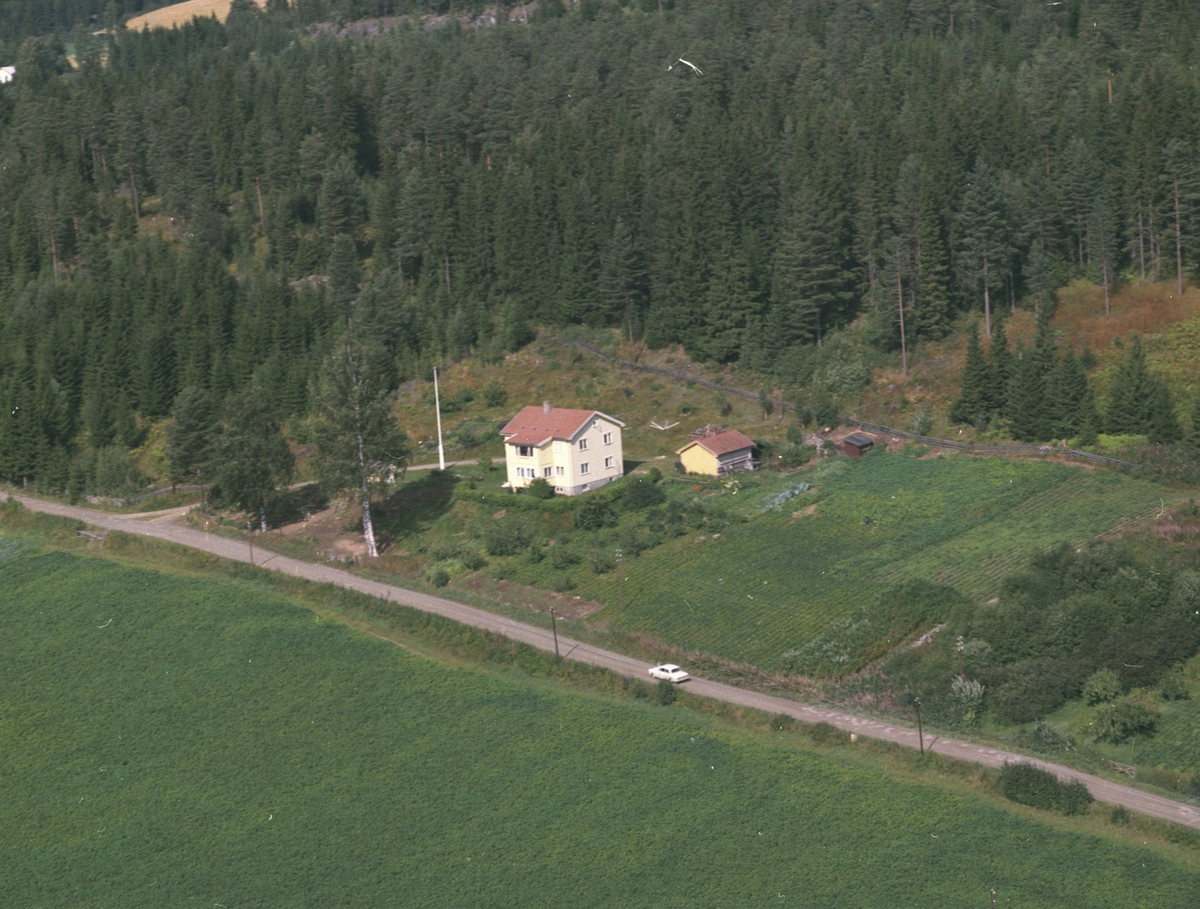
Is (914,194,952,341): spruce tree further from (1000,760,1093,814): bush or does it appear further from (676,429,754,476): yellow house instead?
(1000,760,1093,814): bush

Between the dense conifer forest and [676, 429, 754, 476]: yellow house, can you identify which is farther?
the dense conifer forest

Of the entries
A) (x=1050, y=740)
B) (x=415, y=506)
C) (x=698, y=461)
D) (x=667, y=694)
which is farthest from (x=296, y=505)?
(x=1050, y=740)

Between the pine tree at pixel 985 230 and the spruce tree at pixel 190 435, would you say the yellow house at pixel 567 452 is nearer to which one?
the spruce tree at pixel 190 435

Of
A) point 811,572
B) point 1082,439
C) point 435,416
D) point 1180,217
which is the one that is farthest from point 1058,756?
point 435,416

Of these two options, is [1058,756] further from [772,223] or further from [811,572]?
[772,223]

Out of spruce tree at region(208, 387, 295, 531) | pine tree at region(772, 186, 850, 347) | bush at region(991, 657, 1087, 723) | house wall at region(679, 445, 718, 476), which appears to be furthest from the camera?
pine tree at region(772, 186, 850, 347)

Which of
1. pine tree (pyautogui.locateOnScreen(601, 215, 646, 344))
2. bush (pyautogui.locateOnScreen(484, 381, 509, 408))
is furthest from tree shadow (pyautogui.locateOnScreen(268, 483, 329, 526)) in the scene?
pine tree (pyautogui.locateOnScreen(601, 215, 646, 344))
